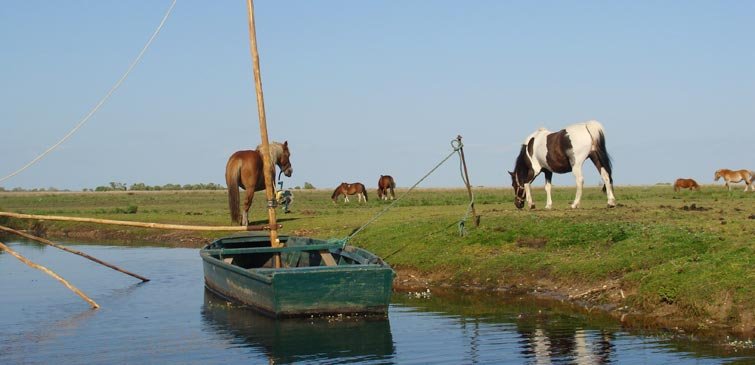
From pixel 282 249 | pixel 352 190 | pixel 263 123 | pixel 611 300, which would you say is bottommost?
pixel 611 300

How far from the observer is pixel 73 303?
18812 millimetres

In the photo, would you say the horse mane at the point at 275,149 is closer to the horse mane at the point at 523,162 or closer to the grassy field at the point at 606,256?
the grassy field at the point at 606,256

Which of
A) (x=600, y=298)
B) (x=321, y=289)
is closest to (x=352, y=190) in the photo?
(x=600, y=298)

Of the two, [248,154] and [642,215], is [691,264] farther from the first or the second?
[248,154]

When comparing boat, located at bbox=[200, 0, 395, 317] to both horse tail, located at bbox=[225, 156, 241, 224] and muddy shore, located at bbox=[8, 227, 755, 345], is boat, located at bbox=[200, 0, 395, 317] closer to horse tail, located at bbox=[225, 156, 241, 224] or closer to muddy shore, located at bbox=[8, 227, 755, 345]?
muddy shore, located at bbox=[8, 227, 755, 345]

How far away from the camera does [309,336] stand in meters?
13.7

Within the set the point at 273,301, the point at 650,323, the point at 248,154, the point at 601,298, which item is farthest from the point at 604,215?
the point at 248,154

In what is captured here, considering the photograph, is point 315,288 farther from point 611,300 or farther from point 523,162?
point 523,162

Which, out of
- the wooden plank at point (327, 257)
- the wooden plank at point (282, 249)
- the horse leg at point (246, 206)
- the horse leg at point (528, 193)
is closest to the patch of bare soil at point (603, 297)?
the wooden plank at point (327, 257)

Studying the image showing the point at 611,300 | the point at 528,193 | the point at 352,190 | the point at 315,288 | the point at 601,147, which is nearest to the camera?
the point at 315,288

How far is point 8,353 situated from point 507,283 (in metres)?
9.54

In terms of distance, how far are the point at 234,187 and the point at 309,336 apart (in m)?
15.5

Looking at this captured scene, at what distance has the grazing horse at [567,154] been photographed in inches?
938

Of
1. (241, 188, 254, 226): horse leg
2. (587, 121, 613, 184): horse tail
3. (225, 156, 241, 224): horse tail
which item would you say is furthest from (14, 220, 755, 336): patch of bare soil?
(225, 156, 241, 224): horse tail
